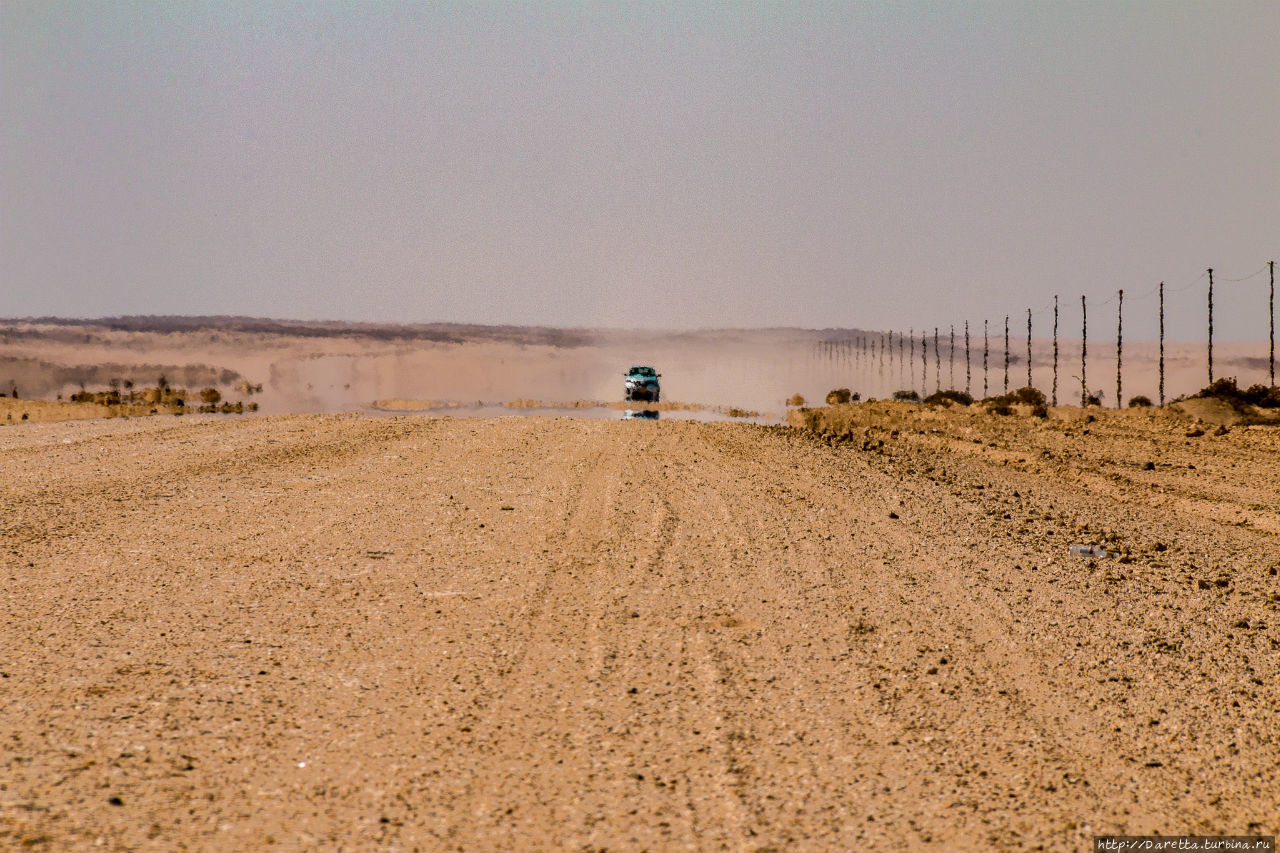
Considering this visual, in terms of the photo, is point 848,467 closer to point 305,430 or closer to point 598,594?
point 598,594

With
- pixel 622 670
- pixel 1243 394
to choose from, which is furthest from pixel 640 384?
pixel 622 670

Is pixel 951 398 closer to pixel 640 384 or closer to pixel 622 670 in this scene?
pixel 640 384

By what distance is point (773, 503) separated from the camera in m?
15.1

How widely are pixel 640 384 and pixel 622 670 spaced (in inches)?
1956

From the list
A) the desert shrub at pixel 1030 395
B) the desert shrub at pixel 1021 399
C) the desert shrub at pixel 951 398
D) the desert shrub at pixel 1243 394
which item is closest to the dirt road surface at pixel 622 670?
the desert shrub at pixel 1243 394

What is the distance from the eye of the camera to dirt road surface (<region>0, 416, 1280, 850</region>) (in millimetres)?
4953

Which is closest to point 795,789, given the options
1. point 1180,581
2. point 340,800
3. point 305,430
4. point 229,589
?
point 340,800

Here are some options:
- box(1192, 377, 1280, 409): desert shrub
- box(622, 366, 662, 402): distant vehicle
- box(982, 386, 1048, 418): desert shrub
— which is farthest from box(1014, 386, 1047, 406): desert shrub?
box(622, 366, 662, 402): distant vehicle

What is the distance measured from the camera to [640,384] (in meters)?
56.6

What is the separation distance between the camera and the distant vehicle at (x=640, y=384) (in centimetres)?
5647

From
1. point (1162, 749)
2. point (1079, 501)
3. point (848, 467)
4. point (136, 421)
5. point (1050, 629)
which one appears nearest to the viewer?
point (1162, 749)

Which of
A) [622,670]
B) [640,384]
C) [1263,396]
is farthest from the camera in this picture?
[640,384]

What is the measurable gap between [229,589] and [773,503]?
7.86 meters

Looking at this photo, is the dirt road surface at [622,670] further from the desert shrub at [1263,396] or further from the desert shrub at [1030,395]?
the desert shrub at [1030,395]
